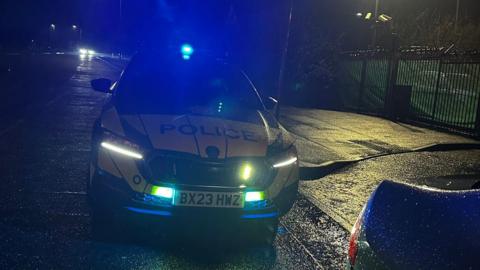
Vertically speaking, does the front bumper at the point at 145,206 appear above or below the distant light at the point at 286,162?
below

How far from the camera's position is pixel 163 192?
4258mm

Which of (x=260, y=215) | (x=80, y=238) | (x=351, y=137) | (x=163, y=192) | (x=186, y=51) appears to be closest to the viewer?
(x=163, y=192)

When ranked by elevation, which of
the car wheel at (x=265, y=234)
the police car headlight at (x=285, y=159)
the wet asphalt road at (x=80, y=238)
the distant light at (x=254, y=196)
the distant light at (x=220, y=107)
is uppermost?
the distant light at (x=220, y=107)

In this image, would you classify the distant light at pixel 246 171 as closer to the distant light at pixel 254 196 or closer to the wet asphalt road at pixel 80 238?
the distant light at pixel 254 196

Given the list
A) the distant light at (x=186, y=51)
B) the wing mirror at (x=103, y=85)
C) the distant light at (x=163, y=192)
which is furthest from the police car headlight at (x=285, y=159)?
the wing mirror at (x=103, y=85)

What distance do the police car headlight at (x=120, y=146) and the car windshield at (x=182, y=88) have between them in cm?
51

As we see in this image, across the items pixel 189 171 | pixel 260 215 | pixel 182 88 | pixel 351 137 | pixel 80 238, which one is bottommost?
pixel 80 238

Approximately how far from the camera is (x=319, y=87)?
2100 cm

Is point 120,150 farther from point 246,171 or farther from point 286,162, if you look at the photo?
point 286,162

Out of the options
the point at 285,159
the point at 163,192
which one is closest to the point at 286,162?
the point at 285,159

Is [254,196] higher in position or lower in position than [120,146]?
lower

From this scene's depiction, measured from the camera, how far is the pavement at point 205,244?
4.32 meters

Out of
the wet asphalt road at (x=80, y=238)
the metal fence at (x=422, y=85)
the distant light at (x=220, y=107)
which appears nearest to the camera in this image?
the wet asphalt road at (x=80, y=238)

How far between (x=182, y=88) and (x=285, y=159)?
64.0 inches
